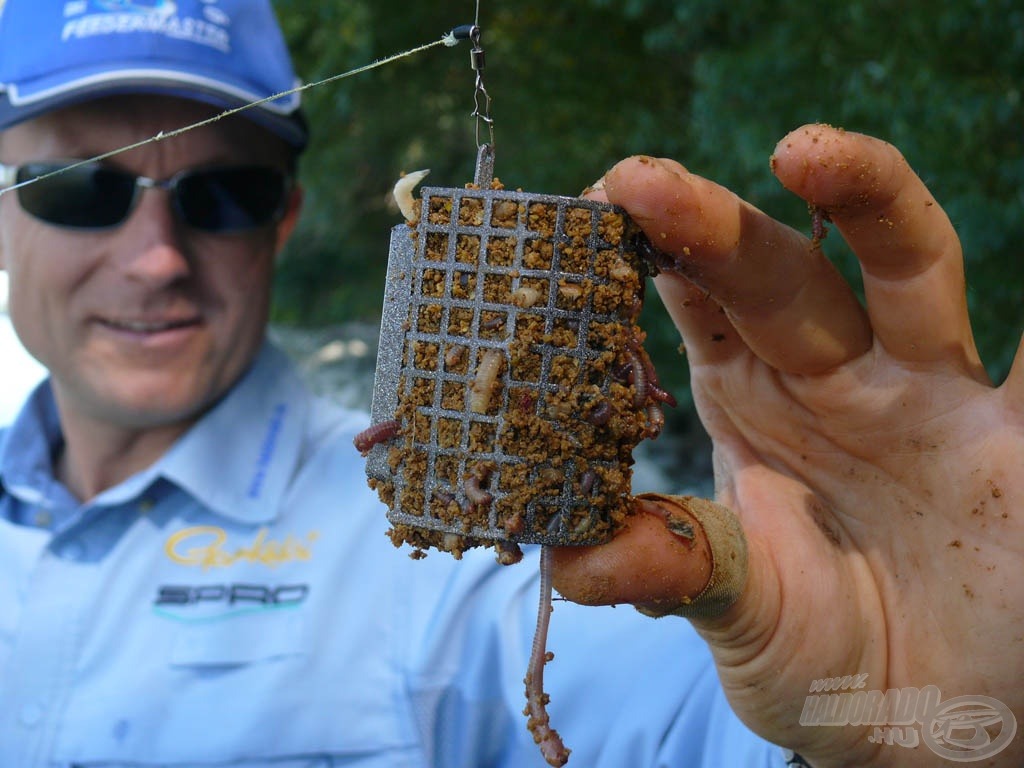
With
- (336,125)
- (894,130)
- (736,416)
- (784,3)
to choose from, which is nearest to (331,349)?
(336,125)

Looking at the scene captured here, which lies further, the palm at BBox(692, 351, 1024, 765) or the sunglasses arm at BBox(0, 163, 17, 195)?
the sunglasses arm at BBox(0, 163, 17, 195)

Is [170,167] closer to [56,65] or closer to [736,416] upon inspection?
[56,65]

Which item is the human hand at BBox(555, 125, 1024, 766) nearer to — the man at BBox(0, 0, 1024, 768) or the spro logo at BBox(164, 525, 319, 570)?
the man at BBox(0, 0, 1024, 768)

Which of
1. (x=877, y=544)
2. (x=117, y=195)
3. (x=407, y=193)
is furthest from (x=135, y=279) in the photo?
(x=877, y=544)

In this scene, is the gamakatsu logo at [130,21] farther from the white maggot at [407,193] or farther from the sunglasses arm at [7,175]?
the white maggot at [407,193]

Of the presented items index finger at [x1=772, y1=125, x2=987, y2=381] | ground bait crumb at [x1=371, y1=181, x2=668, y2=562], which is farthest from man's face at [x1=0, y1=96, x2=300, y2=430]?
index finger at [x1=772, y1=125, x2=987, y2=381]

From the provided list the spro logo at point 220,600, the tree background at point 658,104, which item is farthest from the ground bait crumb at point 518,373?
the tree background at point 658,104

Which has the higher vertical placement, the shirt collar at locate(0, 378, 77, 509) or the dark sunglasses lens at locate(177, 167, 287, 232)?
the dark sunglasses lens at locate(177, 167, 287, 232)

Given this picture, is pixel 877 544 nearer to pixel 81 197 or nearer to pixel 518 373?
Result: pixel 518 373
